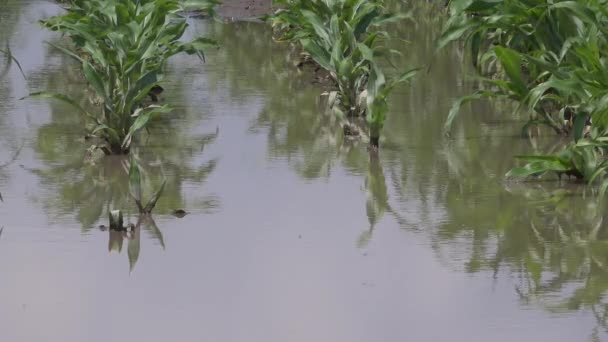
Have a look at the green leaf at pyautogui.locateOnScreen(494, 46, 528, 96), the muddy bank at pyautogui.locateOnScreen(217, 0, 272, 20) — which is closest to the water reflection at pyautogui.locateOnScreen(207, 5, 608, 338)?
the green leaf at pyautogui.locateOnScreen(494, 46, 528, 96)

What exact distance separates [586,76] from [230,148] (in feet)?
6.38

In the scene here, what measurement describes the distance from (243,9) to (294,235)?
8530 mm

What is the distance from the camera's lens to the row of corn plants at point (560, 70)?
6430mm

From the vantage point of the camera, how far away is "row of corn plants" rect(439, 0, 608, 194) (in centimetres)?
643

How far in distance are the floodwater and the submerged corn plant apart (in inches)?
7.6

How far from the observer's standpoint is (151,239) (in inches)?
222

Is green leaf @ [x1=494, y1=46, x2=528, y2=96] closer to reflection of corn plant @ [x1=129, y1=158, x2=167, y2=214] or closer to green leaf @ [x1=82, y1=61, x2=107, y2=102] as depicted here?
green leaf @ [x1=82, y1=61, x2=107, y2=102]

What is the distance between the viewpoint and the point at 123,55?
7.74 meters

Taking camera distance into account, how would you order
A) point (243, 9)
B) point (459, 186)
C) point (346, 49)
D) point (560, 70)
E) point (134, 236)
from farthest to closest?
point (243, 9) < point (346, 49) < point (560, 70) < point (459, 186) < point (134, 236)

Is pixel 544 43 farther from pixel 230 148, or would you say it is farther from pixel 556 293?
pixel 556 293

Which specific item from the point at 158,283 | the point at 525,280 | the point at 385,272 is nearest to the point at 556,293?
the point at 525,280

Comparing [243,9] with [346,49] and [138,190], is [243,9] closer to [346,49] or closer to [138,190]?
[346,49]

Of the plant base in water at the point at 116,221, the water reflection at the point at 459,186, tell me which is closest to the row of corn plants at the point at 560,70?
the water reflection at the point at 459,186

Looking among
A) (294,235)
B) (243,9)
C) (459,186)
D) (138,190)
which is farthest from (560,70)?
(243,9)
